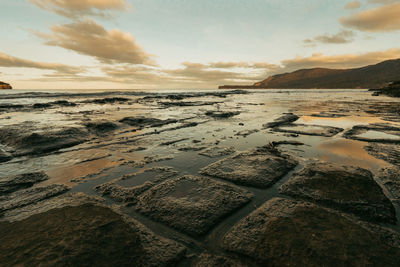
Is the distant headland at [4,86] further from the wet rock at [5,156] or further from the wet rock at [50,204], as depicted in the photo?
the wet rock at [50,204]

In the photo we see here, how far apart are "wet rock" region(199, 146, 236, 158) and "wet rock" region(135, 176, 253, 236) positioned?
1.43 metres

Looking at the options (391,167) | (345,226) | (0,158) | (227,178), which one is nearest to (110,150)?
(0,158)

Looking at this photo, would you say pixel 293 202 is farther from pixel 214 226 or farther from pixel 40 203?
pixel 40 203

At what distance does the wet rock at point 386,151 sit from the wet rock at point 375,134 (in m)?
0.58

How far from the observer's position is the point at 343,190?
2.69 m

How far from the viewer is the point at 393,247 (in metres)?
1.72

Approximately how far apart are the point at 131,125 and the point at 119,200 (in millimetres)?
6814

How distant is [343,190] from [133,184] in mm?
3276

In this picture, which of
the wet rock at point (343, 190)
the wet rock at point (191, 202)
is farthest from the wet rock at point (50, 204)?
the wet rock at point (343, 190)

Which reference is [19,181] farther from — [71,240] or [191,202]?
[191,202]

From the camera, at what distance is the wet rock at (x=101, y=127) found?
302 inches

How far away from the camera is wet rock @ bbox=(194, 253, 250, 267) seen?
5.33 ft

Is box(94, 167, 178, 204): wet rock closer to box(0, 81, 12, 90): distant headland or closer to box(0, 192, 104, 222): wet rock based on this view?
box(0, 192, 104, 222): wet rock

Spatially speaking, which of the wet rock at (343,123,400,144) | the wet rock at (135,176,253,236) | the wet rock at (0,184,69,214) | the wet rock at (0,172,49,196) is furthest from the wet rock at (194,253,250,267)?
the wet rock at (343,123,400,144)
